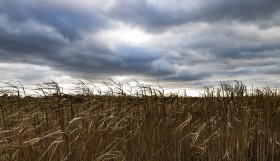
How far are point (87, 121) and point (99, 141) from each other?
351mm

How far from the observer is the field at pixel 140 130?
508 centimetres

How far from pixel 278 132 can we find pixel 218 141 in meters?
1.98

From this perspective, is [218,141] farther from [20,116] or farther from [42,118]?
[20,116]

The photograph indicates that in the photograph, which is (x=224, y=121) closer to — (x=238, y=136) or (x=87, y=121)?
(x=238, y=136)

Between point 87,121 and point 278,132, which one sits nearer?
point 87,121

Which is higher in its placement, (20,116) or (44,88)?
(44,88)

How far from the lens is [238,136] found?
621 cm

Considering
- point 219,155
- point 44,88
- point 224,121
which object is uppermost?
point 44,88

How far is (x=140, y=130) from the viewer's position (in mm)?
5766

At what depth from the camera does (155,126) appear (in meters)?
5.97

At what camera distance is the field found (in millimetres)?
5082

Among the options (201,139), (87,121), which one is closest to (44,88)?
(87,121)

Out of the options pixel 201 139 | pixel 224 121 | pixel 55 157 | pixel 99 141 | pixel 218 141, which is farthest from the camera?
pixel 224 121

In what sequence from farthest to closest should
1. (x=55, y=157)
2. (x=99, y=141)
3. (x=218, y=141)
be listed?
(x=218, y=141)
(x=99, y=141)
(x=55, y=157)
